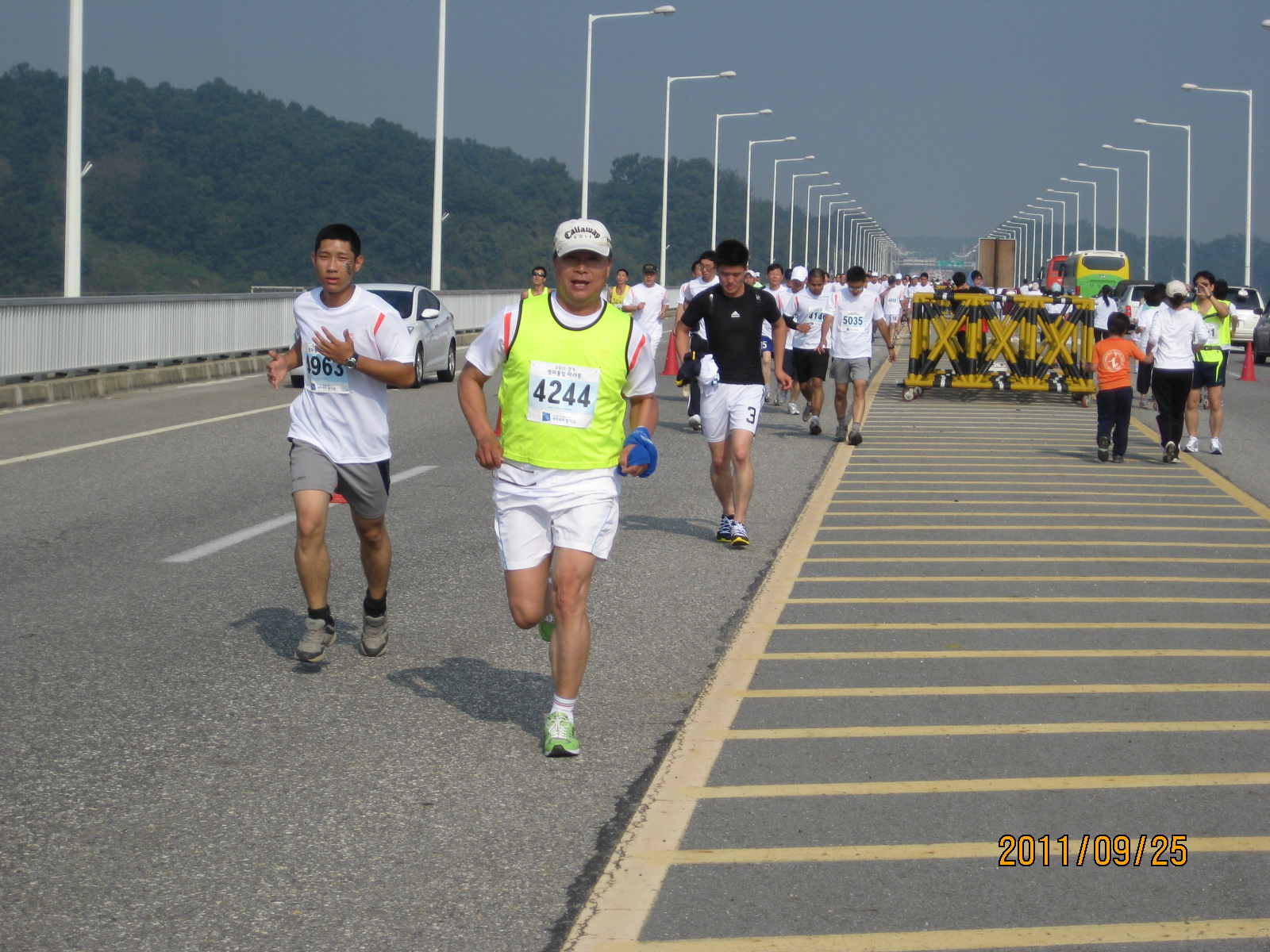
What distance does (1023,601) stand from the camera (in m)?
8.10

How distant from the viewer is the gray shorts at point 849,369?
16016 millimetres

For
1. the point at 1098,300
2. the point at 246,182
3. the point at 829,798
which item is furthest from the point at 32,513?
the point at 246,182

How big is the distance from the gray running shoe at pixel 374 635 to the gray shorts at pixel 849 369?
9.89 m

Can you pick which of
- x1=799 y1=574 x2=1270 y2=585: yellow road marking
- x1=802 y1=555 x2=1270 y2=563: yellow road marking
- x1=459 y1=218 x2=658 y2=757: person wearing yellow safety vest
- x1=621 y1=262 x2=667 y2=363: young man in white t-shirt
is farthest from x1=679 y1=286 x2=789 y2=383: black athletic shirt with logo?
x1=621 y1=262 x2=667 y2=363: young man in white t-shirt

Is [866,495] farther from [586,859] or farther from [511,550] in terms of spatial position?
[586,859]

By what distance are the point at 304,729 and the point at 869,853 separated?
212cm

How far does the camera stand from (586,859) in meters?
4.38

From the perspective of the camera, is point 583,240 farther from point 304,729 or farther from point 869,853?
point 869,853

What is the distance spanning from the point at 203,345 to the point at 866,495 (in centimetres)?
1433

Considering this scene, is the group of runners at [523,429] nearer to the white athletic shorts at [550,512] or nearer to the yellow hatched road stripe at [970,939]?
the white athletic shorts at [550,512]

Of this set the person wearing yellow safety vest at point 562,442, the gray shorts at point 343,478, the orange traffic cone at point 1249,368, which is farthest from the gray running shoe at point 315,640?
the orange traffic cone at point 1249,368

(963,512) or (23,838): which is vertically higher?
(963,512)

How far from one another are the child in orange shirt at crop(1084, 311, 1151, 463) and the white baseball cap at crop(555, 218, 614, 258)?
996 centimetres
